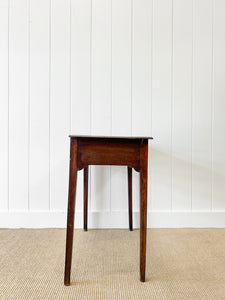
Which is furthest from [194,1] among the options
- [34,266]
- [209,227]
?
[34,266]

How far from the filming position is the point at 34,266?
1.04 m

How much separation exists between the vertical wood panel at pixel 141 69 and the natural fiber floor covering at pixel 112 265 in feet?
1.12

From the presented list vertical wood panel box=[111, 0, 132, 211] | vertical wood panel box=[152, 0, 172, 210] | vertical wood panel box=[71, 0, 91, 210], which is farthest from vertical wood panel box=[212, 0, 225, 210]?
vertical wood panel box=[71, 0, 91, 210]

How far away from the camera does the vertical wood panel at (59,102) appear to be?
1537mm

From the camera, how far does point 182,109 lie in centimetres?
157

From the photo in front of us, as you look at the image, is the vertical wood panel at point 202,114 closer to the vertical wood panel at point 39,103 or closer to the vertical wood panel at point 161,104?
the vertical wood panel at point 161,104

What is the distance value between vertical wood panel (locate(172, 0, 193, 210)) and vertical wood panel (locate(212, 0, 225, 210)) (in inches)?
6.1

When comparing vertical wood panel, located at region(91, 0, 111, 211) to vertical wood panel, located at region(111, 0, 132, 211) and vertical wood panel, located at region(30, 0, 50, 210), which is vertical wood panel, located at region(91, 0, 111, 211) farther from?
vertical wood panel, located at region(30, 0, 50, 210)

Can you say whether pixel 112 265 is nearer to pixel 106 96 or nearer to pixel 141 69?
pixel 106 96

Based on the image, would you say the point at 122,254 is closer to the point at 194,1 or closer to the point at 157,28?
the point at 157,28

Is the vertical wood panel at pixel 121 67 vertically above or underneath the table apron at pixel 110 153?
above

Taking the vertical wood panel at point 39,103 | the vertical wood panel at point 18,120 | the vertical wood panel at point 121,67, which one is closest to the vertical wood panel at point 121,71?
the vertical wood panel at point 121,67

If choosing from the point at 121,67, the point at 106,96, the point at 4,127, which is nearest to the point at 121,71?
the point at 121,67

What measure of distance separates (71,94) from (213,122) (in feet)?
2.85
